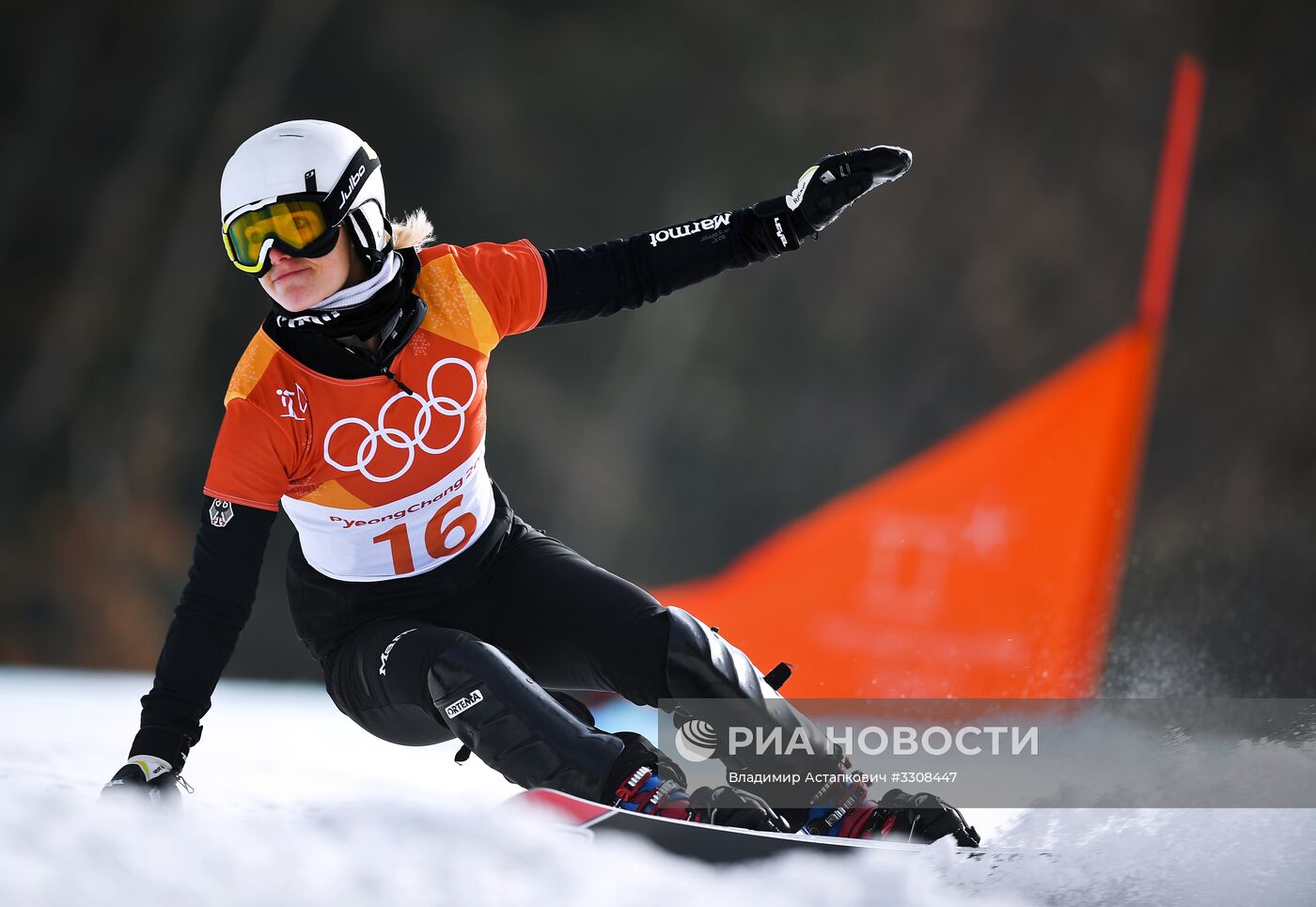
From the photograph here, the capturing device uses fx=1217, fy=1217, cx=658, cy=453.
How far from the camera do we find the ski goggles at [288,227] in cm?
207

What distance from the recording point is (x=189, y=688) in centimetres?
194

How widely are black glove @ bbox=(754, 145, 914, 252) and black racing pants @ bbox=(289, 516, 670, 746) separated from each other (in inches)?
29.8

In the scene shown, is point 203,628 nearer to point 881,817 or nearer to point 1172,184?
point 881,817

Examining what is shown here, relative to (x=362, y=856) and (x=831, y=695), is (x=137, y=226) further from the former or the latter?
(x=362, y=856)

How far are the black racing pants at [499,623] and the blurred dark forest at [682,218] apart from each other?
2819 mm

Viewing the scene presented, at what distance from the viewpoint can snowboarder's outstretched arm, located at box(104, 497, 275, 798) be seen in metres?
1.87

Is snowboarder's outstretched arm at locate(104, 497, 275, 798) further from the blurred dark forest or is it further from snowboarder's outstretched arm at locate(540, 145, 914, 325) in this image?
the blurred dark forest

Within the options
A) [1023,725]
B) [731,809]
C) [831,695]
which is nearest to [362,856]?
[731,809]

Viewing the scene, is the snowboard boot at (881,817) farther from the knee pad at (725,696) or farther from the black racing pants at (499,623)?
the black racing pants at (499,623)

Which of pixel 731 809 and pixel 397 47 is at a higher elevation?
pixel 397 47

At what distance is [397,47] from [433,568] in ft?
12.2

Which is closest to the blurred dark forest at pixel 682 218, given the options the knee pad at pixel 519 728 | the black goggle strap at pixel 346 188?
the black goggle strap at pixel 346 188

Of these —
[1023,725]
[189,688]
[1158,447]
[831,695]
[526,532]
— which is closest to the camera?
[189,688]

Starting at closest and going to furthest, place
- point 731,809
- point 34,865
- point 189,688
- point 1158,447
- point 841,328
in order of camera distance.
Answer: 1. point 34,865
2. point 731,809
3. point 189,688
4. point 1158,447
5. point 841,328
